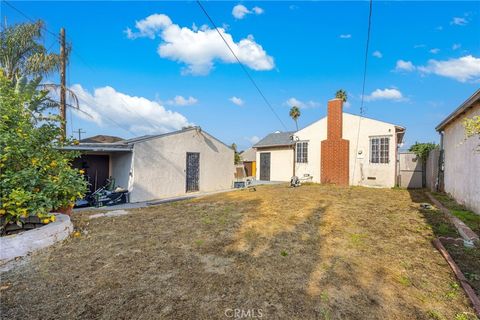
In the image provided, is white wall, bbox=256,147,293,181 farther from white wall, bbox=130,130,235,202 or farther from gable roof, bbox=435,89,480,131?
gable roof, bbox=435,89,480,131

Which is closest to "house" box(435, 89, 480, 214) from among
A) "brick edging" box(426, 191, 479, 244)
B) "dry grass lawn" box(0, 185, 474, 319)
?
"brick edging" box(426, 191, 479, 244)

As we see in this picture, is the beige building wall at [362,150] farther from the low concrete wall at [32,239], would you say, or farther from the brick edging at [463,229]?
the low concrete wall at [32,239]

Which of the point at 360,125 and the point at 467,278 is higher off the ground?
the point at 360,125

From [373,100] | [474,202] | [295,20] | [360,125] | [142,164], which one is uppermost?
[295,20]

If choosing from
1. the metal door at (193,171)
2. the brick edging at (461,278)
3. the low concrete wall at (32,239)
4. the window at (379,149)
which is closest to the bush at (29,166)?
the low concrete wall at (32,239)

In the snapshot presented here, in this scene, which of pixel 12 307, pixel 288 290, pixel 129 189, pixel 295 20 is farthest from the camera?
pixel 129 189

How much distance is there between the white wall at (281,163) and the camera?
18.7m

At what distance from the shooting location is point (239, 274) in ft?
11.4

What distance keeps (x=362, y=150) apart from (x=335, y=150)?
1.60 meters

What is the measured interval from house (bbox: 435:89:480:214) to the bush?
9.25 meters

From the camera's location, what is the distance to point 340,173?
15648mm

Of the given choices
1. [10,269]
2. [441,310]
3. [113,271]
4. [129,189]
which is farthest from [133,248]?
[129,189]

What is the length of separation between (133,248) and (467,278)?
18.0ft

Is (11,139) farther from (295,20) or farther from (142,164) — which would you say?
(295,20)
